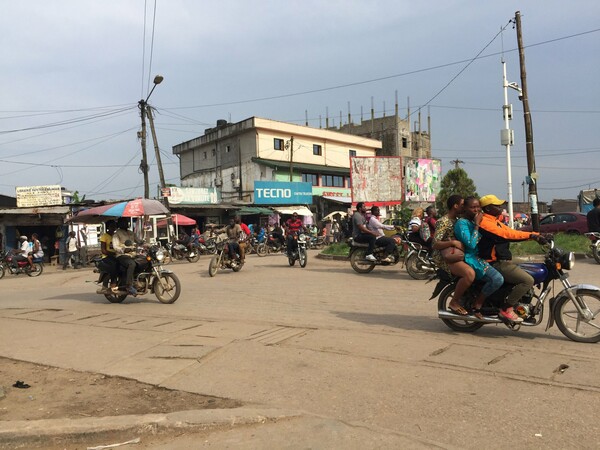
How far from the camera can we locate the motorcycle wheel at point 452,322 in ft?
20.0

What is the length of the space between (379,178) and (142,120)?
12201mm

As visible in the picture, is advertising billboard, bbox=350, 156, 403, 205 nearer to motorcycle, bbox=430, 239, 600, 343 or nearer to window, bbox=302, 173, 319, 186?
window, bbox=302, 173, 319, 186

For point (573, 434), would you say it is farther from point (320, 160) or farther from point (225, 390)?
point (320, 160)

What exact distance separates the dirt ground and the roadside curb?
→ 0.22m

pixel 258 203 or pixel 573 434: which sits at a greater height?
pixel 258 203

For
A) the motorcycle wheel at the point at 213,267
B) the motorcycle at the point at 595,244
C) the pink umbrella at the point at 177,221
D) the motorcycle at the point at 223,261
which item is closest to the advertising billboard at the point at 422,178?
the pink umbrella at the point at 177,221

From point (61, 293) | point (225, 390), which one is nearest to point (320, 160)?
point (61, 293)

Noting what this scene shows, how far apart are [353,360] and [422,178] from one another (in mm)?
34888

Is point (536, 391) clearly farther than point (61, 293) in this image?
No

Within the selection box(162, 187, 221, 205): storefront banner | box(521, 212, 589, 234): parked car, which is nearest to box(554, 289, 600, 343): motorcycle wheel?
box(521, 212, 589, 234): parked car

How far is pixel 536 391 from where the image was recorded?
4016 millimetres

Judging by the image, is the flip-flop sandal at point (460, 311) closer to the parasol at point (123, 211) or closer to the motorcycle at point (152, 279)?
the motorcycle at point (152, 279)

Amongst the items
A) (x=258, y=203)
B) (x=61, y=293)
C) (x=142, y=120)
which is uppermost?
(x=142, y=120)

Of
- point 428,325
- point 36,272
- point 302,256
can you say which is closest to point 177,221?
point 36,272
